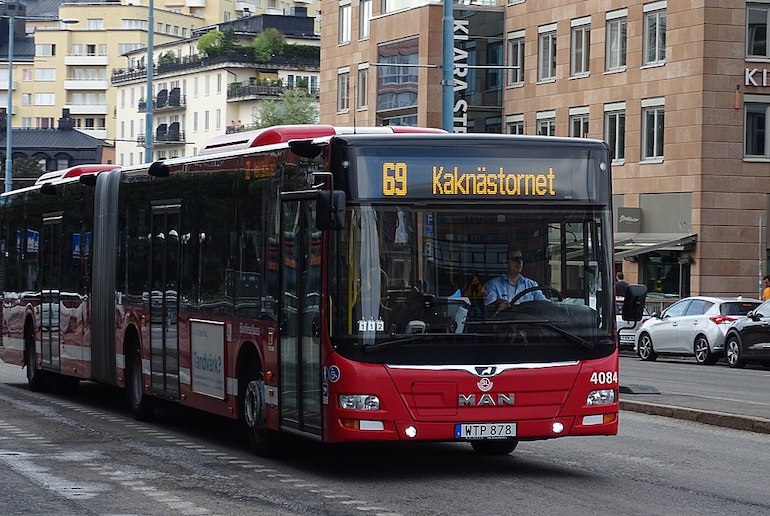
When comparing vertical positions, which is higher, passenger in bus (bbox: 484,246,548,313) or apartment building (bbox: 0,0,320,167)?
apartment building (bbox: 0,0,320,167)

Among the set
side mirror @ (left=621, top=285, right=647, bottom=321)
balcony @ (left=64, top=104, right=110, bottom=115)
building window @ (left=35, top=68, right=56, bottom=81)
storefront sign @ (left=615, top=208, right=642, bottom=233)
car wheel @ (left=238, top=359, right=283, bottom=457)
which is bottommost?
car wheel @ (left=238, top=359, right=283, bottom=457)

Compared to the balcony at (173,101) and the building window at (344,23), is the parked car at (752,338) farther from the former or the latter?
the balcony at (173,101)

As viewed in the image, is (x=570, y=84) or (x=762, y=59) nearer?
(x=762, y=59)

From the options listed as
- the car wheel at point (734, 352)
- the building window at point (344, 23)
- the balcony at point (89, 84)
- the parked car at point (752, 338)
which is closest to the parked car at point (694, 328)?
the car wheel at point (734, 352)

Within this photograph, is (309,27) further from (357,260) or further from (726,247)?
(357,260)

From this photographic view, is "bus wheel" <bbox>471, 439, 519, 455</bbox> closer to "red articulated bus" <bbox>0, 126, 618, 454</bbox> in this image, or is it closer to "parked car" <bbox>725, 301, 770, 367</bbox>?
"red articulated bus" <bbox>0, 126, 618, 454</bbox>

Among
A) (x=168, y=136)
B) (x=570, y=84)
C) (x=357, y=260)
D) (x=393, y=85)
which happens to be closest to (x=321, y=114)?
(x=393, y=85)

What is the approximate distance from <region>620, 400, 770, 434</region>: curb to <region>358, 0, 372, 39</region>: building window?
177 feet

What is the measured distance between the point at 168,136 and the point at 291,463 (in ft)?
379

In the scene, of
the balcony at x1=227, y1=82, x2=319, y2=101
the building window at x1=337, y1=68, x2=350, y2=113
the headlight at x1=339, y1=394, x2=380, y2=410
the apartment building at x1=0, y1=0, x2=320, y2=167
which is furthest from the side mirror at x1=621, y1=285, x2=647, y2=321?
the apartment building at x1=0, y1=0, x2=320, y2=167

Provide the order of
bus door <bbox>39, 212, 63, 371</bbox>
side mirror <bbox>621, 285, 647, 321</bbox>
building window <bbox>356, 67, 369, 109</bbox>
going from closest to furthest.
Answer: side mirror <bbox>621, 285, 647, 321</bbox>, bus door <bbox>39, 212, 63, 371</bbox>, building window <bbox>356, 67, 369, 109</bbox>

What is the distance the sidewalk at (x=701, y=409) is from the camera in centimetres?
1870

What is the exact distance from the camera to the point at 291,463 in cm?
1492

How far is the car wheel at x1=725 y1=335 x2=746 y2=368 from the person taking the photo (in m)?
36.0
